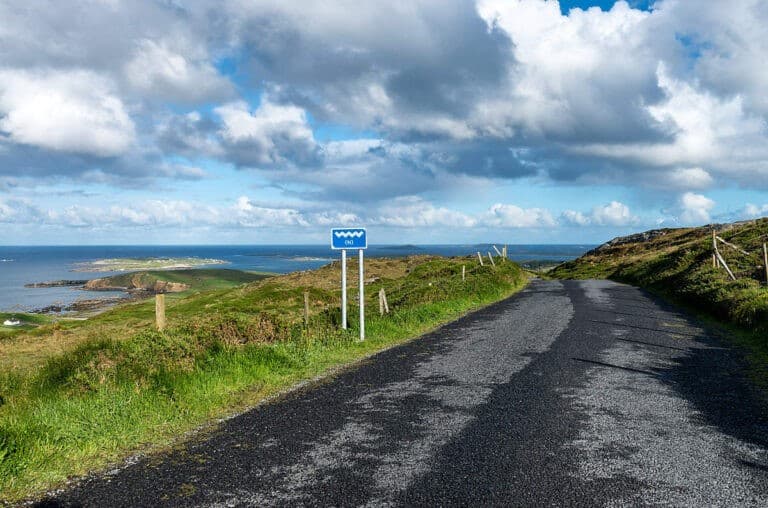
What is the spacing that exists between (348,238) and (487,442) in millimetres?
9367

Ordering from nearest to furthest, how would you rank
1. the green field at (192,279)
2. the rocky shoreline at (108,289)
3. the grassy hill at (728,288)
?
the grassy hill at (728,288)
the rocky shoreline at (108,289)
the green field at (192,279)

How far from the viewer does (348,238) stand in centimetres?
1574

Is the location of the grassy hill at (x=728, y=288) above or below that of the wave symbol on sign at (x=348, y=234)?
below

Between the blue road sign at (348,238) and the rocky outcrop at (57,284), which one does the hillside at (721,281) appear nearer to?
the blue road sign at (348,238)

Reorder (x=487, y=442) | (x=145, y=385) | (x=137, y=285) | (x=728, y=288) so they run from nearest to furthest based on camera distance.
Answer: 1. (x=487, y=442)
2. (x=145, y=385)
3. (x=728, y=288)
4. (x=137, y=285)

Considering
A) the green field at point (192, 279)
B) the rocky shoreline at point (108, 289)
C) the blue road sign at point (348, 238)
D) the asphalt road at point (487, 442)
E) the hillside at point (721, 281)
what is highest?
the blue road sign at point (348, 238)

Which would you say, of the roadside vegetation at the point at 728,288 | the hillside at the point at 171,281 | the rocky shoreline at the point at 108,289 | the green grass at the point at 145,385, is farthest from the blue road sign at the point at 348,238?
the hillside at the point at 171,281

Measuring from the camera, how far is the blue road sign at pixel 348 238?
50.9 ft

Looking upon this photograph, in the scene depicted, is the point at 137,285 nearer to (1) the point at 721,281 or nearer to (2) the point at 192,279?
(2) the point at 192,279

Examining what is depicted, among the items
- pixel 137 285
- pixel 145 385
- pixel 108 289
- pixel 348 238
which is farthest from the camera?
pixel 137 285

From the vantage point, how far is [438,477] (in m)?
6.08

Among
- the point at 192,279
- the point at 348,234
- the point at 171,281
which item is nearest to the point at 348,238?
the point at 348,234

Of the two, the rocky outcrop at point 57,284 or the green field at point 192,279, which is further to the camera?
the rocky outcrop at point 57,284

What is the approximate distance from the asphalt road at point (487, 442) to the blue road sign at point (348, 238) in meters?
3.84
